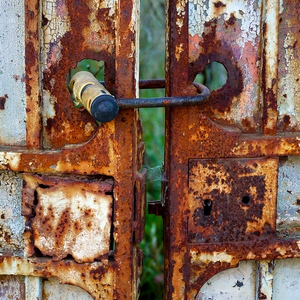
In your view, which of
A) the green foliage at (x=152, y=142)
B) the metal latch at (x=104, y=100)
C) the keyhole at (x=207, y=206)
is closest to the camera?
the metal latch at (x=104, y=100)

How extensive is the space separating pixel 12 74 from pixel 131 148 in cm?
36

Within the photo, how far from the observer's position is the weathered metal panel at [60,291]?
1339mm

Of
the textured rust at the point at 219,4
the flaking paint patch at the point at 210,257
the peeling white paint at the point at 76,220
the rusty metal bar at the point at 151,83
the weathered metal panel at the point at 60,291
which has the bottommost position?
the weathered metal panel at the point at 60,291

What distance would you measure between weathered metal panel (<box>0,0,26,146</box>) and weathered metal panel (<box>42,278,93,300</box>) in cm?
39

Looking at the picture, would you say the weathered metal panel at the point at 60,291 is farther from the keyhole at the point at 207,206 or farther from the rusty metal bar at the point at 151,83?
the rusty metal bar at the point at 151,83

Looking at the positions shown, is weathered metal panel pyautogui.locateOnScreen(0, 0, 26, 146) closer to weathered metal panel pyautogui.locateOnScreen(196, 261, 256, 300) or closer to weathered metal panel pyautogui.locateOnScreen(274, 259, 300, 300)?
weathered metal panel pyautogui.locateOnScreen(196, 261, 256, 300)

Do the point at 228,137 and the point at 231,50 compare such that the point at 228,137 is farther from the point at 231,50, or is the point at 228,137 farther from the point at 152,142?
the point at 152,142

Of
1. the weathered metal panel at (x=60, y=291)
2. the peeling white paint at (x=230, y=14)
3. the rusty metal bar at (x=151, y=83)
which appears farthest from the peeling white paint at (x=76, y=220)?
the peeling white paint at (x=230, y=14)

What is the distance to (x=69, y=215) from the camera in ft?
4.13

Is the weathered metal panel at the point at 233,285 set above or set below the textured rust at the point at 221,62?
below

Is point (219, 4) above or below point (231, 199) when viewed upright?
above

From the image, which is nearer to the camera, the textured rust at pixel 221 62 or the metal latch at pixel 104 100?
the metal latch at pixel 104 100

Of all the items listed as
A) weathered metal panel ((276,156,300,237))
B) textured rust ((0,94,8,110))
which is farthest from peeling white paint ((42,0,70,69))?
weathered metal panel ((276,156,300,237))

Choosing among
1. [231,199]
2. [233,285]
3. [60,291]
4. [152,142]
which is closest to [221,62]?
[231,199]
